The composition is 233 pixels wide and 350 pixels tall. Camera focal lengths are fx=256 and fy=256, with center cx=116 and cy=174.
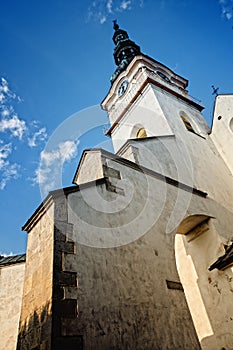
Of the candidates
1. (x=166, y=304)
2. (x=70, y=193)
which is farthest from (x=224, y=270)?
(x=70, y=193)

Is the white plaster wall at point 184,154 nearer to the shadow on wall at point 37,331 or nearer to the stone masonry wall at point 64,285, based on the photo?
the stone masonry wall at point 64,285

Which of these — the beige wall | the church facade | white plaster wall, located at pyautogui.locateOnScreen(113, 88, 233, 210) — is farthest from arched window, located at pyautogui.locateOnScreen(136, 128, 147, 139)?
the beige wall

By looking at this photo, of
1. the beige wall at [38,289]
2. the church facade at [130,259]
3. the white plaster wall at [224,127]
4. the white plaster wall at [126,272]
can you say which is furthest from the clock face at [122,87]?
the beige wall at [38,289]

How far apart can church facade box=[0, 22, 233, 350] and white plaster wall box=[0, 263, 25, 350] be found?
27mm

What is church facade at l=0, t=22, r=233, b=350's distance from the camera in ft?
9.62

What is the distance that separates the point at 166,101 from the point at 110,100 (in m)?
5.43

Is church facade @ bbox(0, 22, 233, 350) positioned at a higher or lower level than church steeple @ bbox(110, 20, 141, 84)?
lower

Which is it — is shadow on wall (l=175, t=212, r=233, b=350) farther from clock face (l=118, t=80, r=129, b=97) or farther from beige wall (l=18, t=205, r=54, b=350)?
clock face (l=118, t=80, r=129, b=97)

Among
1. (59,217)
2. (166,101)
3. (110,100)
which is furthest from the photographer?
(110,100)

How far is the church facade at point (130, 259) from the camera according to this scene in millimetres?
2934

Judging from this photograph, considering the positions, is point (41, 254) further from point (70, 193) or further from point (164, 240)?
point (164, 240)

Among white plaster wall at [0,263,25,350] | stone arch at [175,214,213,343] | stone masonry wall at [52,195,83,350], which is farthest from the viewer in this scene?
stone arch at [175,214,213,343]

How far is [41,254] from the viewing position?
345 cm

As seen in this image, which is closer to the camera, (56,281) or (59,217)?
(56,281)
